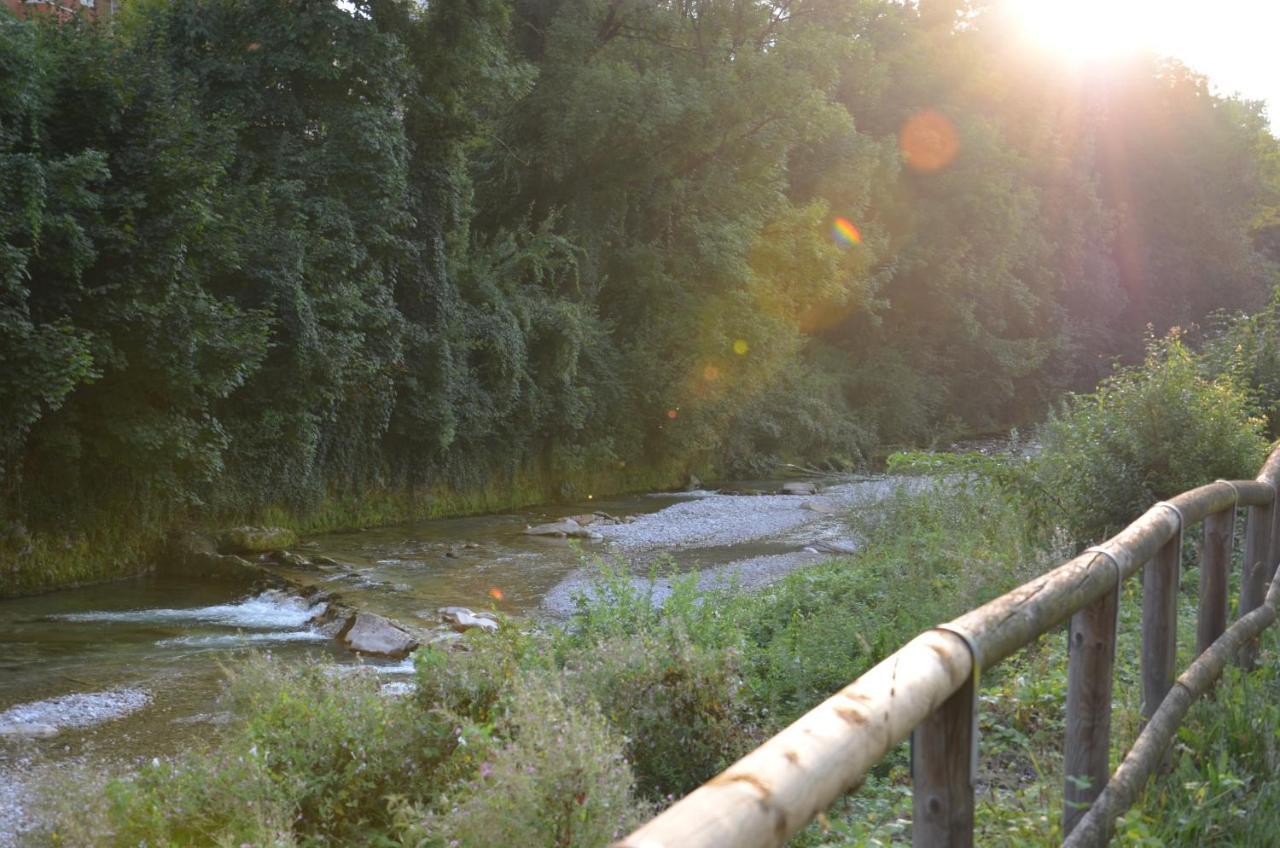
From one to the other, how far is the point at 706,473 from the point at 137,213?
67.3ft

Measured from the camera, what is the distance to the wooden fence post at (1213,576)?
5.21 meters

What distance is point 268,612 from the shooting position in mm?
14039

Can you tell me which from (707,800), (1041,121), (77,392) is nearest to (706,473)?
(77,392)

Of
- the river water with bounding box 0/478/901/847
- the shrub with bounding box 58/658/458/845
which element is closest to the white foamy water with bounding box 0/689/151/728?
the river water with bounding box 0/478/901/847

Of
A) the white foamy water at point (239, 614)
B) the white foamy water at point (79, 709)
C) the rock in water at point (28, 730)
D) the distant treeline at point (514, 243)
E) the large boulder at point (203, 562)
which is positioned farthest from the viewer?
the large boulder at point (203, 562)

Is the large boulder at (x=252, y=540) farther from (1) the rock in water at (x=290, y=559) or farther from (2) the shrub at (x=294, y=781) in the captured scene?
(2) the shrub at (x=294, y=781)

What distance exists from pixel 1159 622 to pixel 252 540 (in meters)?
16.2

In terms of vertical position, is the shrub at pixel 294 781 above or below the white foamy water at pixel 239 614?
above

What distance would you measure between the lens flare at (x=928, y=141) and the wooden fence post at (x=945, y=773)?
142 feet

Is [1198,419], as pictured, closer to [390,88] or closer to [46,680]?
[46,680]

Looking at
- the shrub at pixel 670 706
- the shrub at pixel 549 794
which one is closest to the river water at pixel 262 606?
the shrub at pixel 670 706

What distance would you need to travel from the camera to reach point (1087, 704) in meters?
3.62

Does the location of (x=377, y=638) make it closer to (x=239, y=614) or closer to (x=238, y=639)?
(x=238, y=639)

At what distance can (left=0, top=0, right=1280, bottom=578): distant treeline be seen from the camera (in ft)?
49.4
